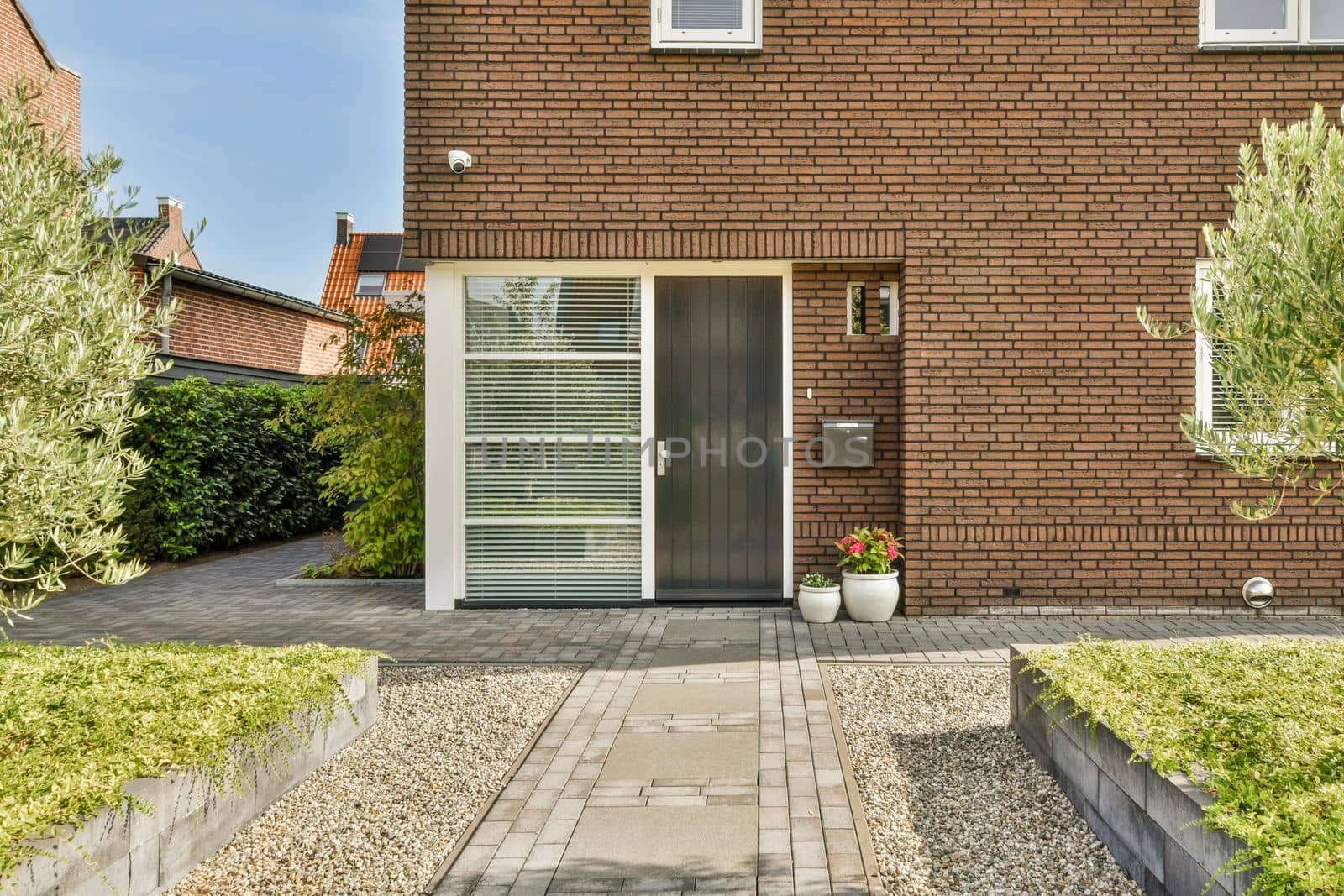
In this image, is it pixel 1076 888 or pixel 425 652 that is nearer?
pixel 1076 888

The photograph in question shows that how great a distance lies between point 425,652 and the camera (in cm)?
661

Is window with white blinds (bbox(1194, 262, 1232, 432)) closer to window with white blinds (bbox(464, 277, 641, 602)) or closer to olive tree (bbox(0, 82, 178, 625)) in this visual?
window with white blinds (bbox(464, 277, 641, 602))

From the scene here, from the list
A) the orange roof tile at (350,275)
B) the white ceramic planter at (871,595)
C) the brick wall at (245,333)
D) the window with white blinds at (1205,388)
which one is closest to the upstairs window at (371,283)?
the orange roof tile at (350,275)

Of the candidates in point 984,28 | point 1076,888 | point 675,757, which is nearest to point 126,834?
point 675,757

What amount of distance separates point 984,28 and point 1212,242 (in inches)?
169

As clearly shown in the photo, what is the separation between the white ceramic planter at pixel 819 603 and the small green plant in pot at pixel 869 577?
0.49 feet

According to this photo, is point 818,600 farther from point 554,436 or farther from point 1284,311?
point 1284,311

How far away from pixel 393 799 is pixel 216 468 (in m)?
9.58

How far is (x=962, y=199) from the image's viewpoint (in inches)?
307

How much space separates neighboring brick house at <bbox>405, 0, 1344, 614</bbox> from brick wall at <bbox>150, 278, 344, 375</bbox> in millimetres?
8737

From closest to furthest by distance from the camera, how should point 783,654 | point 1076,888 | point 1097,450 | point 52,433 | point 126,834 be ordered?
point 126,834, point 1076,888, point 52,433, point 783,654, point 1097,450

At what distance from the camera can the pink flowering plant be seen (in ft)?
24.5

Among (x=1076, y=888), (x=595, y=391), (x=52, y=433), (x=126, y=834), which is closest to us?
(x=126, y=834)

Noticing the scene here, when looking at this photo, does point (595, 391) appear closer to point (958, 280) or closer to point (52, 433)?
point (958, 280)
